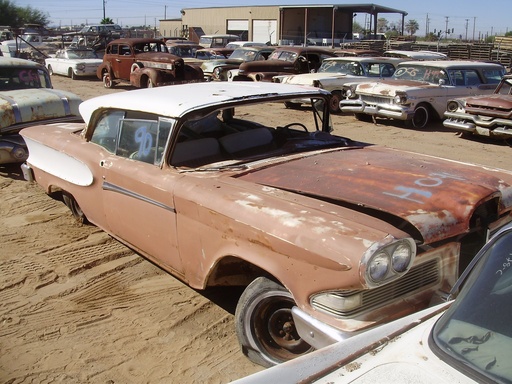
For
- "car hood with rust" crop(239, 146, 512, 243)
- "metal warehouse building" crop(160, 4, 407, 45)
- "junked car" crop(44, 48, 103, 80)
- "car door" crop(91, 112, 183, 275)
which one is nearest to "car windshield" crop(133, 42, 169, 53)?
"junked car" crop(44, 48, 103, 80)

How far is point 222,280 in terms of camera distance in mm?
3525

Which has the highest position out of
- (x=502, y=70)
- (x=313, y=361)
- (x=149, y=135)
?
(x=502, y=70)

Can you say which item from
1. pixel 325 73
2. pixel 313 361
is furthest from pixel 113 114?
pixel 325 73

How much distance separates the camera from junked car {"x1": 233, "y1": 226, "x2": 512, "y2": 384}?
1.69 m

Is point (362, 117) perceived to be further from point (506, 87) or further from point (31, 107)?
point (31, 107)

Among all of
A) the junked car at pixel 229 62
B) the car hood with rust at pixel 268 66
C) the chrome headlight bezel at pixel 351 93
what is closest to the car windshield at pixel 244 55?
the junked car at pixel 229 62

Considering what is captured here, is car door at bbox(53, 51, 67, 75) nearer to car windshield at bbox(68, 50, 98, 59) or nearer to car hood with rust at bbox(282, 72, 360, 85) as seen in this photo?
car windshield at bbox(68, 50, 98, 59)

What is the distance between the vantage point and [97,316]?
3785 mm

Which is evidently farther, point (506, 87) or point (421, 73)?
point (421, 73)

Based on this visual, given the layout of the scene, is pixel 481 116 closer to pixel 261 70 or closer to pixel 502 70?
pixel 502 70

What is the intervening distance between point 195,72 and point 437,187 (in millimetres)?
14654

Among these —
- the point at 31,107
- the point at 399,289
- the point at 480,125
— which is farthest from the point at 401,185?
the point at 480,125

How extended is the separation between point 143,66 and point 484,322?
16761 mm

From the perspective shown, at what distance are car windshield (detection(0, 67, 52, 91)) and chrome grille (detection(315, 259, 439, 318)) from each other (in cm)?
736
